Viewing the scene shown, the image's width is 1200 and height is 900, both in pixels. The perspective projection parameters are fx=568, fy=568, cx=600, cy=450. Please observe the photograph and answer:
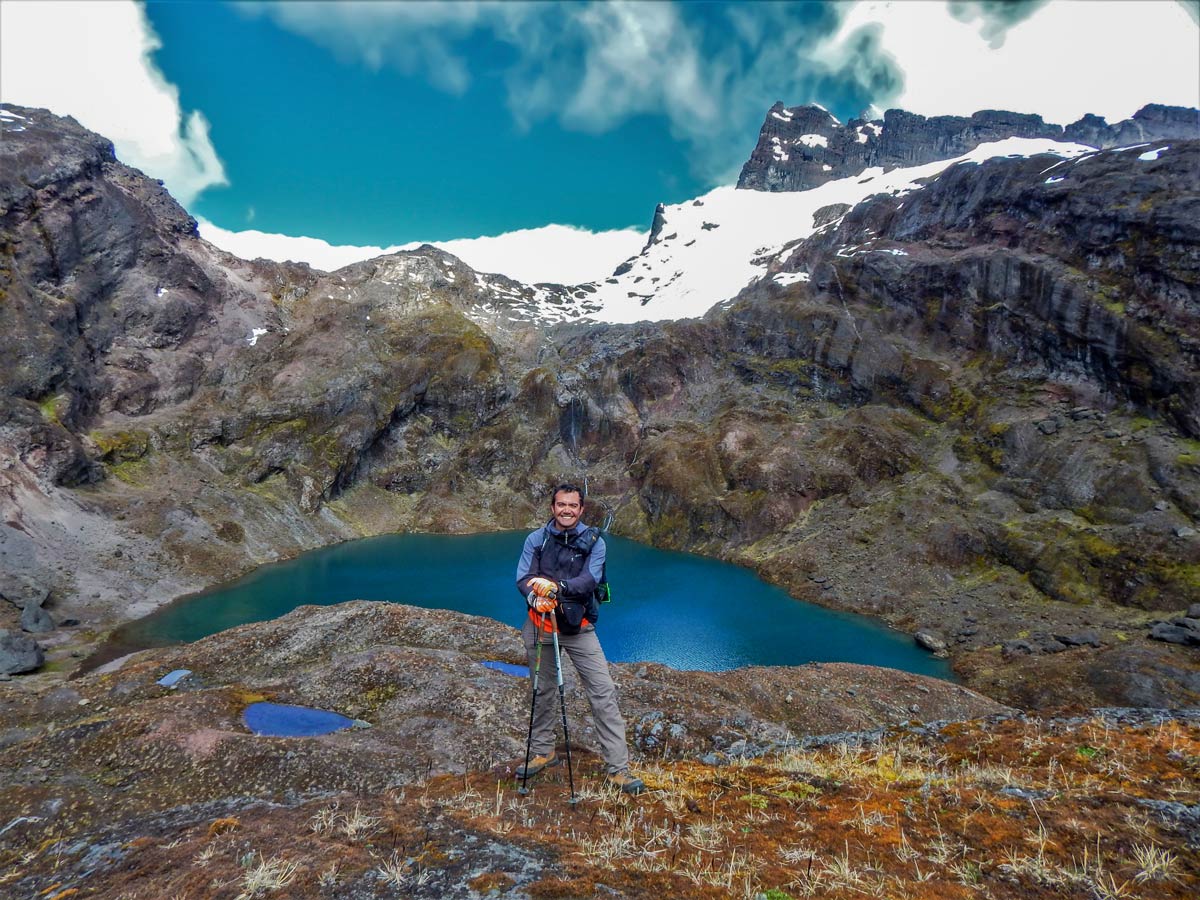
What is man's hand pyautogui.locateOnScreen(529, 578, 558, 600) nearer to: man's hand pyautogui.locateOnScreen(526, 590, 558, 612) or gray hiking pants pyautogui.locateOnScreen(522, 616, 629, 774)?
man's hand pyautogui.locateOnScreen(526, 590, 558, 612)

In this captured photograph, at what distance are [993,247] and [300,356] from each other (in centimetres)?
13707

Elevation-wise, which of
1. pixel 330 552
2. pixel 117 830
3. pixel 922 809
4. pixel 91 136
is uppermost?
pixel 91 136

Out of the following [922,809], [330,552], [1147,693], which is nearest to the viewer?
[922,809]

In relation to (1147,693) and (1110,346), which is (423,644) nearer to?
(1147,693)

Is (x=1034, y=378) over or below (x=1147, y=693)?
→ over

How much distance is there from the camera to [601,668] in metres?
9.69

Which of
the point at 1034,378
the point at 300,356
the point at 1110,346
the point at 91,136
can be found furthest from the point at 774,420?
the point at 91,136

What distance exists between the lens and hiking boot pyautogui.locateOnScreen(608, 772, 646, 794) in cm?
919

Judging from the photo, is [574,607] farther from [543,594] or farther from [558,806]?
[558,806]

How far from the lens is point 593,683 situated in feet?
31.5

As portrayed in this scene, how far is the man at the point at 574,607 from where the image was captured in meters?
9.32

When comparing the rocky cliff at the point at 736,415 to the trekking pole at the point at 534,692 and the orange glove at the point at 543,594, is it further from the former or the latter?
the orange glove at the point at 543,594

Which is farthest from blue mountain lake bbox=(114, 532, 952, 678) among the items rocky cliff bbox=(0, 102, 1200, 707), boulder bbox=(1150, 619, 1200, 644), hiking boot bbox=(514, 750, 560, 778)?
hiking boot bbox=(514, 750, 560, 778)

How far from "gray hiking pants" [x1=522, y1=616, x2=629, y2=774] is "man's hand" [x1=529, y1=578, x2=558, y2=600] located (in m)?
0.87
